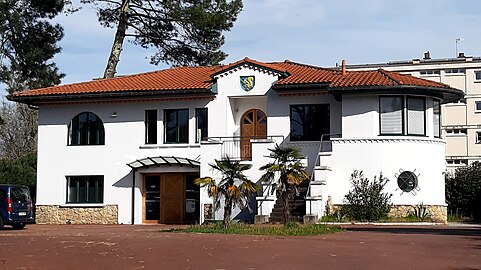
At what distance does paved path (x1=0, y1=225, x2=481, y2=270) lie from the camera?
14.2 meters

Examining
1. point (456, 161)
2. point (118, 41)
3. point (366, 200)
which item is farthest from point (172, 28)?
point (456, 161)

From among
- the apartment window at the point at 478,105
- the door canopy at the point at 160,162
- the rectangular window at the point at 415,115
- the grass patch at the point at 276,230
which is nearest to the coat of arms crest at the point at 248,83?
the door canopy at the point at 160,162

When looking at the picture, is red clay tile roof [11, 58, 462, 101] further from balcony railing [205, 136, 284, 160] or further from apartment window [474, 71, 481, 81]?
apartment window [474, 71, 481, 81]

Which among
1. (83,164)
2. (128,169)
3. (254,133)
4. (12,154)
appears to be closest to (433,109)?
(254,133)

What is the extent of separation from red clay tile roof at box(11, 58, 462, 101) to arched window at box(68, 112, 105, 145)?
1.31m

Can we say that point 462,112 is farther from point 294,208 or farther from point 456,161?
point 294,208

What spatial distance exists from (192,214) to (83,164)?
18.3 ft

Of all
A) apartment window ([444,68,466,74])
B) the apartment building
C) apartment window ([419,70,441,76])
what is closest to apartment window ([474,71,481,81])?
the apartment building

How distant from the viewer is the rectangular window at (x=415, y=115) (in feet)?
99.6

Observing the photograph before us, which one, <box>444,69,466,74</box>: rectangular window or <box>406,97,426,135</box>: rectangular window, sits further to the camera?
<box>444,69,466,74</box>: rectangular window

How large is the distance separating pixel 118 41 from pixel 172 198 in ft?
41.6

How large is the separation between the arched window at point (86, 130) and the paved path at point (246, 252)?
522 inches

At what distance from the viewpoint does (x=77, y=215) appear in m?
34.0

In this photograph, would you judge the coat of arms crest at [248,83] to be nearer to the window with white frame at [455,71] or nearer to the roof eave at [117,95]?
the roof eave at [117,95]
